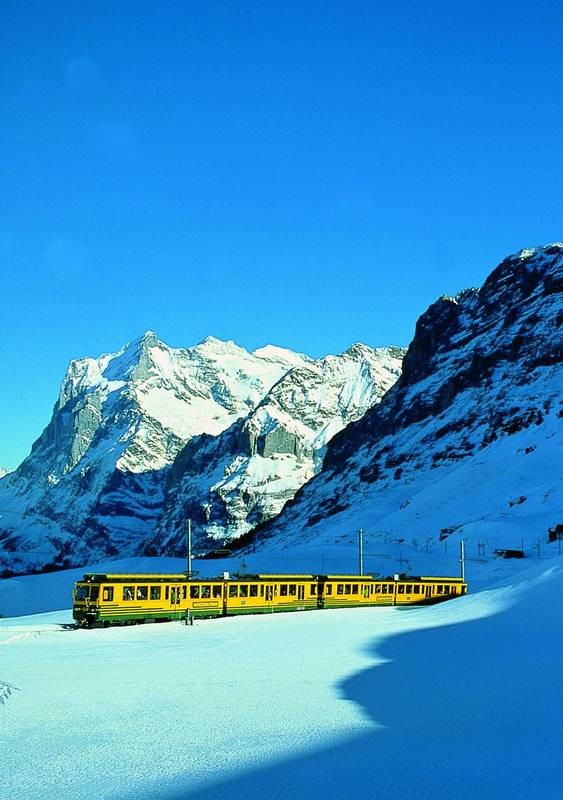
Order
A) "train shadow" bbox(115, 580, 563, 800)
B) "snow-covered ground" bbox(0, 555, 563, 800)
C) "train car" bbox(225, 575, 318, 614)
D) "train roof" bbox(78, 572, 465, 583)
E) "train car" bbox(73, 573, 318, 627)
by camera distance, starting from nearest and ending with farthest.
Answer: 1. "train shadow" bbox(115, 580, 563, 800)
2. "snow-covered ground" bbox(0, 555, 563, 800)
3. "train car" bbox(73, 573, 318, 627)
4. "train roof" bbox(78, 572, 465, 583)
5. "train car" bbox(225, 575, 318, 614)

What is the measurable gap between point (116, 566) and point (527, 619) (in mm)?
87836

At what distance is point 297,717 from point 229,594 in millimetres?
37833

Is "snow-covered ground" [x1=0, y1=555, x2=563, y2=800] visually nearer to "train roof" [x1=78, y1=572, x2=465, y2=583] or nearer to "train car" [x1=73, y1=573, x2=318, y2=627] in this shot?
"train car" [x1=73, y1=573, x2=318, y2=627]

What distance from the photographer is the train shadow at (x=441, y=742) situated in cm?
1149

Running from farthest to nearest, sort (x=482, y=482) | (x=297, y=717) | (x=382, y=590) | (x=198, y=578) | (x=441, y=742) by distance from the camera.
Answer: (x=482, y=482), (x=382, y=590), (x=198, y=578), (x=297, y=717), (x=441, y=742)

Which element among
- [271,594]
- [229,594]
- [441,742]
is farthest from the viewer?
[271,594]

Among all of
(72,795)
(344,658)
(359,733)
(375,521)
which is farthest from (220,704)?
(375,521)

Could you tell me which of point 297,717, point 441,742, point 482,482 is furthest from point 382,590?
point 482,482

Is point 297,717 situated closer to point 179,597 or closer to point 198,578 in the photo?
point 179,597

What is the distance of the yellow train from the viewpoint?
45719 mm

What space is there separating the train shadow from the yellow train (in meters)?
25.3

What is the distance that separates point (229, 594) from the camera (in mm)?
53281

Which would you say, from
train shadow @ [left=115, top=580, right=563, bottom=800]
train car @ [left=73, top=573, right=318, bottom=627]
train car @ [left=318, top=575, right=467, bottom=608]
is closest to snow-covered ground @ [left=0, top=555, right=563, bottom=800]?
train shadow @ [left=115, top=580, right=563, bottom=800]

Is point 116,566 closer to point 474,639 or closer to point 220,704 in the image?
point 474,639
